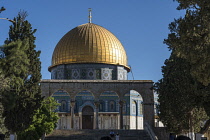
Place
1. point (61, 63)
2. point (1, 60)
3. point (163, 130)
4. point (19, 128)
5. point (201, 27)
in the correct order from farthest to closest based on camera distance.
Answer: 1. point (61, 63)
2. point (163, 130)
3. point (19, 128)
4. point (1, 60)
5. point (201, 27)

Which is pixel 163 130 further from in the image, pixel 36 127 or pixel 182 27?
pixel 182 27

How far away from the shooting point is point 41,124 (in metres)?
22.8

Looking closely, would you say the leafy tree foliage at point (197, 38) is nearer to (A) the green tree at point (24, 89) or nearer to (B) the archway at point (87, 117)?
(A) the green tree at point (24, 89)

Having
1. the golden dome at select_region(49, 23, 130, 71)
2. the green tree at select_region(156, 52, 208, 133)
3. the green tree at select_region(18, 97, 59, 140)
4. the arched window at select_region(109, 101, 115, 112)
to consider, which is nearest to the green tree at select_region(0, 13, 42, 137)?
the green tree at select_region(18, 97, 59, 140)

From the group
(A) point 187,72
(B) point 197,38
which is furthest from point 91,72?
(B) point 197,38

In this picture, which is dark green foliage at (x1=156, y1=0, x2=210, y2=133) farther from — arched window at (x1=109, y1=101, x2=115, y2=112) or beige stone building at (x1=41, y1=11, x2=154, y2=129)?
arched window at (x1=109, y1=101, x2=115, y2=112)

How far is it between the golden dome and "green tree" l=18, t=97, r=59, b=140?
12490 mm

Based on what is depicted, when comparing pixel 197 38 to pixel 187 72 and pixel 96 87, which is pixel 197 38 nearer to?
pixel 187 72

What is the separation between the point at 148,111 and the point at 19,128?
495 inches

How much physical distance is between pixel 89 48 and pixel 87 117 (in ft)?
22.7

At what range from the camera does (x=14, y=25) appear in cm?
1930

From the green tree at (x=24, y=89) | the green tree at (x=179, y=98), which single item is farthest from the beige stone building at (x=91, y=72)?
the green tree at (x=24, y=89)

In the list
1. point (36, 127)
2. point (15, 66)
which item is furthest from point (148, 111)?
point (15, 66)

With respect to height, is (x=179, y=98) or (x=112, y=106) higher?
(x=179, y=98)
